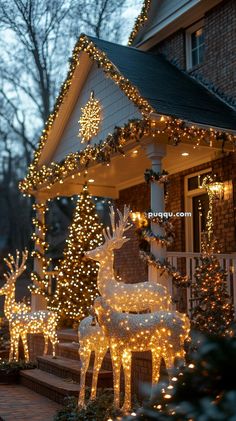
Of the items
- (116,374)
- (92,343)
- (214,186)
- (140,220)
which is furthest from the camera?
(214,186)

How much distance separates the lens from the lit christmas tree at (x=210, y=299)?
615 centimetres

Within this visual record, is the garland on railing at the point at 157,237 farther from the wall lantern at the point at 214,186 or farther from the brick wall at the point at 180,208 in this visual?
the wall lantern at the point at 214,186

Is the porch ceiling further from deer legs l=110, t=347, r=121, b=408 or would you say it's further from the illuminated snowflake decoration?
deer legs l=110, t=347, r=121, b=408

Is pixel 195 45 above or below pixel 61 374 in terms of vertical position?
above

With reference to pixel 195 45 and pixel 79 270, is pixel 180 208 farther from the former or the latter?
pixel 195 45

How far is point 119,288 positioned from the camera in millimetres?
6250

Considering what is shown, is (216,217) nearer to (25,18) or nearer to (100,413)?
(100,413)

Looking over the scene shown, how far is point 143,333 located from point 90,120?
525 centimetres

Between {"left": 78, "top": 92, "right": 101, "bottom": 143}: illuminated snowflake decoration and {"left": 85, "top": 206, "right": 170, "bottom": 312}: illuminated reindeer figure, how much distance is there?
3537 millimetres

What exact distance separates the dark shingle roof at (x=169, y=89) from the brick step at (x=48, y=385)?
4.08 m

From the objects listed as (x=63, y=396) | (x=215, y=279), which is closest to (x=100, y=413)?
(x=63, y=396)

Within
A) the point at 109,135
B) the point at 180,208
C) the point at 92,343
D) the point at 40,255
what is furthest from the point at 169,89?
the point at 40,255

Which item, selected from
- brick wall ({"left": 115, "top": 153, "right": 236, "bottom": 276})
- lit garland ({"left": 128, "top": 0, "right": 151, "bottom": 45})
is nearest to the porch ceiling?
brick wall ({"left": 115, "top": 153, "right": 236, "bottom": 276})

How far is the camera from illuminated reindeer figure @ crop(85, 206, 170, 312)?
6125mm
